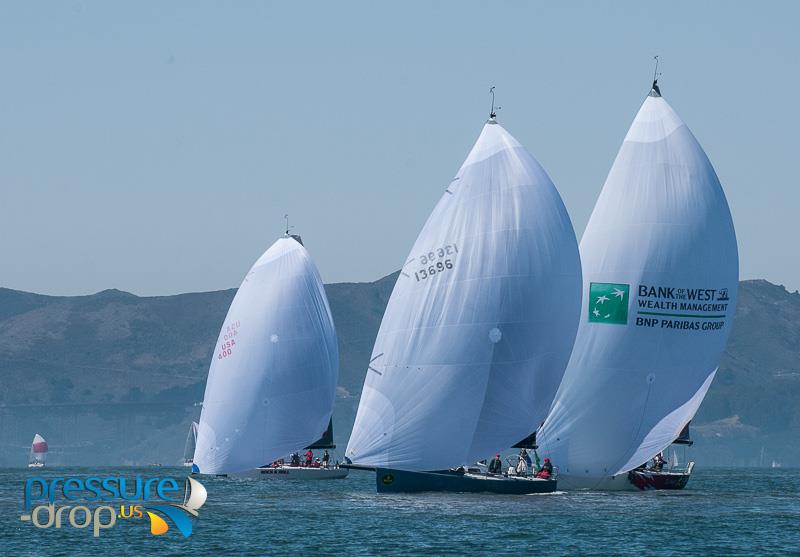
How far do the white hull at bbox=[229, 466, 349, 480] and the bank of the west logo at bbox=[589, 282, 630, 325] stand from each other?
84.4ft

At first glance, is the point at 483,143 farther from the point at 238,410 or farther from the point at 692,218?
the point at 238,410

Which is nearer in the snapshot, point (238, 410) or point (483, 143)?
point (483, 143)

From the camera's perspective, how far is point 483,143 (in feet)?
213

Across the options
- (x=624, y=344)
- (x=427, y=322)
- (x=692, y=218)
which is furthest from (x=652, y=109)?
(x=427, y=322)

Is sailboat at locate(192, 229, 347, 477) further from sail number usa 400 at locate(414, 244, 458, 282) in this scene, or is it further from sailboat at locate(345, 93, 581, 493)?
sail number usa 400 at locate(414, 244, 458, 282)

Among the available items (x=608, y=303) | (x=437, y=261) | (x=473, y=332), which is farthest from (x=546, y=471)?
(x=437, y=261)

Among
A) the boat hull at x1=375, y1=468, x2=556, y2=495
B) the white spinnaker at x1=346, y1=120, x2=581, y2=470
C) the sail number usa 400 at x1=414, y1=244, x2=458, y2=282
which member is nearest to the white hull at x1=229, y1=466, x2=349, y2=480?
the boat hull at x1=375, y1=468, x2=556, y2=495

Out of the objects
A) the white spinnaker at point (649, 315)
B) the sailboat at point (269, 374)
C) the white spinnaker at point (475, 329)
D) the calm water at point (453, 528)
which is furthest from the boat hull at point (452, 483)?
the sailboat at point (269, 374)

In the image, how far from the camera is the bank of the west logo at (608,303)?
67.6 metres

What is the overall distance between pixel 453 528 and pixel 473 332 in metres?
10.2

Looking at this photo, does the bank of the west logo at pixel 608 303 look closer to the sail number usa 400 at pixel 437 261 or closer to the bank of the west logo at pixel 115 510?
the sail number usa 400 at pixel 437 261

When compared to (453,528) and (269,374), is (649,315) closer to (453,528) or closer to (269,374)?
(453,528)

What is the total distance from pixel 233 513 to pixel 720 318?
2218 cm

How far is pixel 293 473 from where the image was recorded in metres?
89.6
